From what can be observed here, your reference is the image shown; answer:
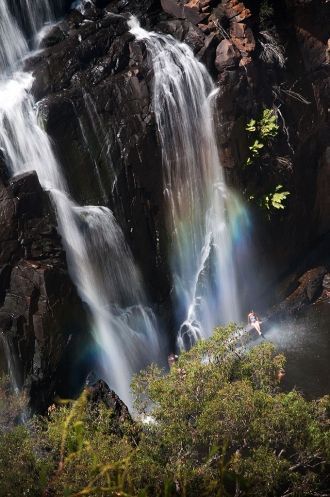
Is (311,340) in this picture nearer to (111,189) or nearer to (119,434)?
(111,189)

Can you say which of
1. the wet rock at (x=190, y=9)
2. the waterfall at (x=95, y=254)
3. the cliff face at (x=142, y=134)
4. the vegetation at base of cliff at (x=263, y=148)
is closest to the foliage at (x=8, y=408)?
the cliff face at (x=142, y=134)

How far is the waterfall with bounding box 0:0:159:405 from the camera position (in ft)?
58.8

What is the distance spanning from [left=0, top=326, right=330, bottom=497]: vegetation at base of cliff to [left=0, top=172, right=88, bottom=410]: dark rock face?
4.55m

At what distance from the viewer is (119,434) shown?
12031mm

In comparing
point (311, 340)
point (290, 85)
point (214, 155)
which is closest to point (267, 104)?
point (290, 85)

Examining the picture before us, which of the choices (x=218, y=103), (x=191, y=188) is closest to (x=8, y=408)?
(x=191, y=188)

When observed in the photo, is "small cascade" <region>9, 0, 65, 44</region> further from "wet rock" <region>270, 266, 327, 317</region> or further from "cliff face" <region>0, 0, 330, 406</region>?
"wet rock" <region>270, 266, 327, 317</region>

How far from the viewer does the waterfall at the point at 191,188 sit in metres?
20.9

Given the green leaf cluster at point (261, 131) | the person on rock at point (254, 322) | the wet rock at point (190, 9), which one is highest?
the wet rock at point (190, 9)

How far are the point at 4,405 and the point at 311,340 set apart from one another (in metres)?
12.8

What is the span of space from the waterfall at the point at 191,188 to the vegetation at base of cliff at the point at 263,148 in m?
1.58

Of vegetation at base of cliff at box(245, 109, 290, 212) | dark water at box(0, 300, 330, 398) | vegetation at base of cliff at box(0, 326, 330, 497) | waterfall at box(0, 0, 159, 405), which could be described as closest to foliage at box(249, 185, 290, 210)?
vegetation at base of cliff at box(245, 109, 290, 212)

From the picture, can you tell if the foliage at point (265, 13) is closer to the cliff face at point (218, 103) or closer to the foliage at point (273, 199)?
the cliff face at point (218, 103)

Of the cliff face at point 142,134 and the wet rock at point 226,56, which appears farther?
the wet rock at point 226,56
